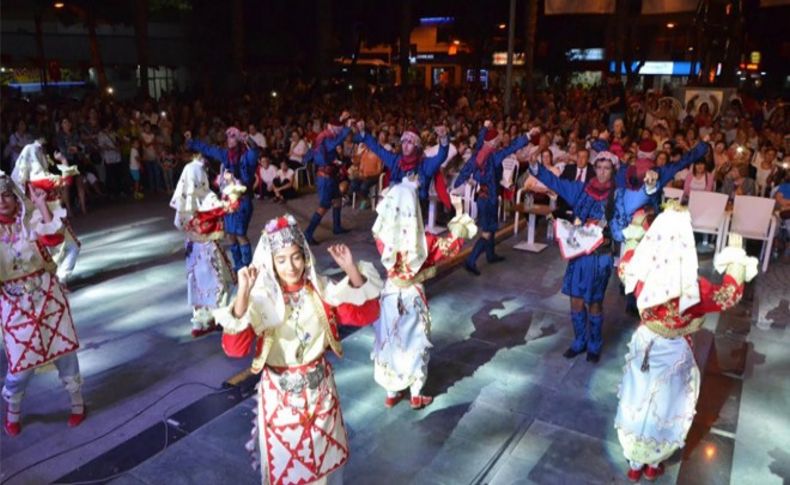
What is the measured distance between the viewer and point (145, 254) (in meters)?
9.47

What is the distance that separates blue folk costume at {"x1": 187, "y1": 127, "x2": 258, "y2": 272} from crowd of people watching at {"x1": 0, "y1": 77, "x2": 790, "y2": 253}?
7.51 feet

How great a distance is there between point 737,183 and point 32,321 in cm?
910

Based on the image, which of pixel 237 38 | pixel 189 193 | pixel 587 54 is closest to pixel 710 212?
pixel 189 193

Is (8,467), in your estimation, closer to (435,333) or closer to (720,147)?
(435,333)

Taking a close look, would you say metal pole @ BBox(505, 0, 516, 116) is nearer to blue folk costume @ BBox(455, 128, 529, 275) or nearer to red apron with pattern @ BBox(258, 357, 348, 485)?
blue folk costume @ BBox(455, 128, 529, 275)

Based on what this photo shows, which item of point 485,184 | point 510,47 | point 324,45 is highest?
point 324,45

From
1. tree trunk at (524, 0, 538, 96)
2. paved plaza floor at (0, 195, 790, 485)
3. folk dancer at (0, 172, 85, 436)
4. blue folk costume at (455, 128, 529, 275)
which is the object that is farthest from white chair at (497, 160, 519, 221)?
tree trunk at (524, 0, 538, 96)

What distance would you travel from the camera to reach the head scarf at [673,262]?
3.95 meters

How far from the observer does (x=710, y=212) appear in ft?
30.0

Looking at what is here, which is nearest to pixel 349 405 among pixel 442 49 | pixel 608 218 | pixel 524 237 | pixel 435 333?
pixel 435 333

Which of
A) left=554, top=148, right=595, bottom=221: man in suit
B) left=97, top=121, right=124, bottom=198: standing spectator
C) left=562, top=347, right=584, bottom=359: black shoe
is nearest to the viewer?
left=562, top=347, right=584, bottom=359: black shoe

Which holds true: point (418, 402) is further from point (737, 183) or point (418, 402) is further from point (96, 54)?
point (96, 54)

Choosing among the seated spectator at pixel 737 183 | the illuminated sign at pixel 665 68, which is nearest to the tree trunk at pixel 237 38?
the seated spectator at pixel 737 183

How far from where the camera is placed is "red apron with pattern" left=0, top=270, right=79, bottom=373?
469 centimetres
